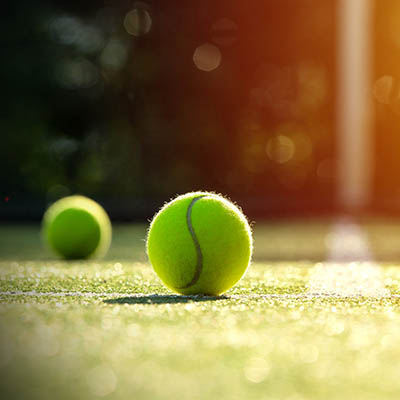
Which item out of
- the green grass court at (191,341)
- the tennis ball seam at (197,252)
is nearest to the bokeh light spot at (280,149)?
the green grass court at (191,341)

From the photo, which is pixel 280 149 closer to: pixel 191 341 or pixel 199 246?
pixel 199 246

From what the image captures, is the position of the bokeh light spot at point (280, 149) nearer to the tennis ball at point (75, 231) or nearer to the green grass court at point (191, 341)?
the tennis ball at point (75, 231)

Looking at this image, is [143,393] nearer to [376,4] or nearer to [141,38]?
[141,38]

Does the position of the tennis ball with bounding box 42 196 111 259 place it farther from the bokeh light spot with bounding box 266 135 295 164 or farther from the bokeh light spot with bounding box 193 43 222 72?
the bokeh light spot with bounding box 266 135 295 164

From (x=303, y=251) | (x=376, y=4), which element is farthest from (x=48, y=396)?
A: (x=376, y=4)

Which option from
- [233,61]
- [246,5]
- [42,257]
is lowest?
[42,257]

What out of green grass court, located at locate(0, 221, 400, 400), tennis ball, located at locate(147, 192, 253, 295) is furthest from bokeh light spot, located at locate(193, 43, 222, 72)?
tennis ball, located at locate(147, 192, 253, 295)
